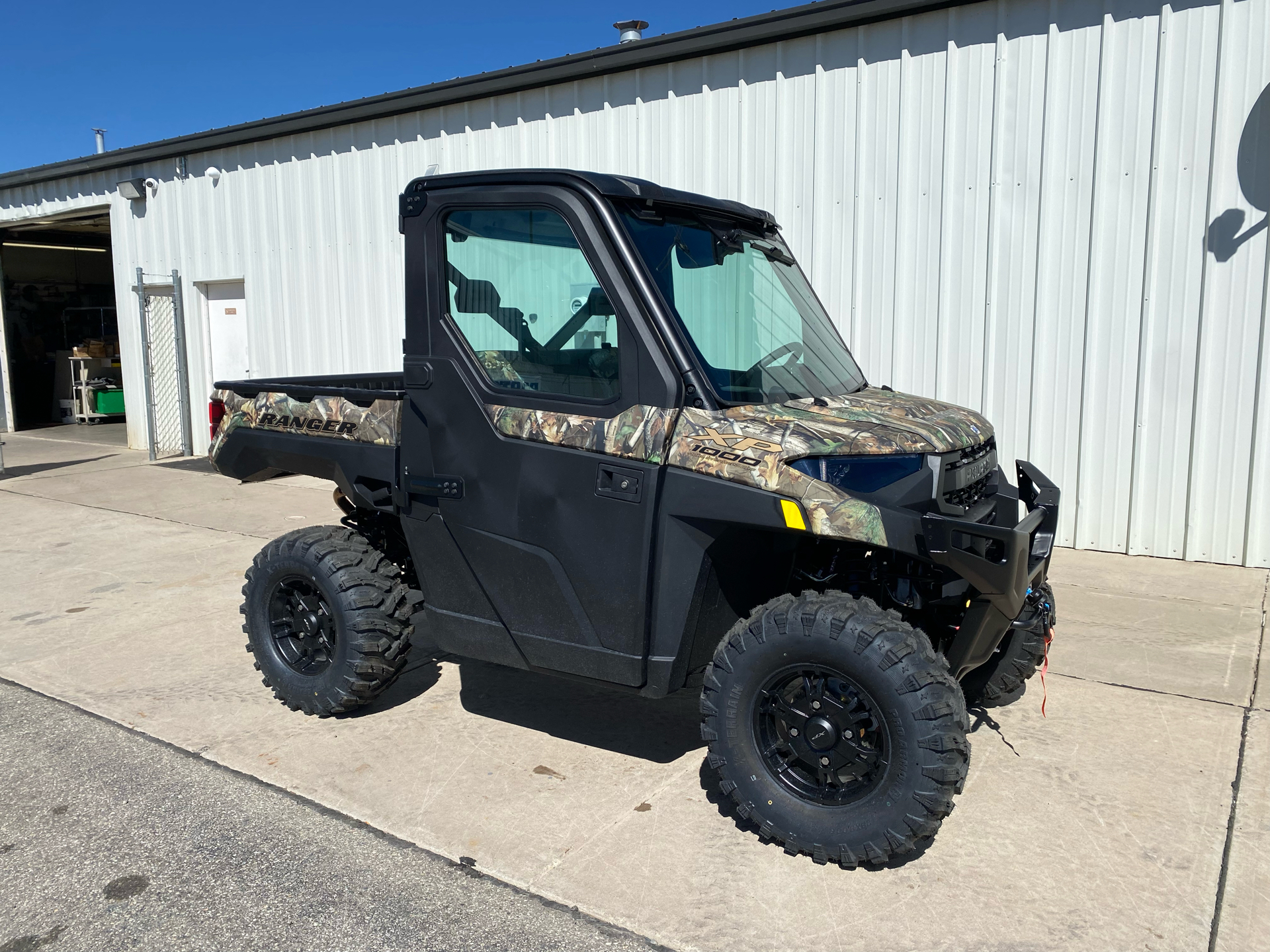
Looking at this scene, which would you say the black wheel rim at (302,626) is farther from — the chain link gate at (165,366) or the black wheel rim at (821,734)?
the chain link gate at (165,366)

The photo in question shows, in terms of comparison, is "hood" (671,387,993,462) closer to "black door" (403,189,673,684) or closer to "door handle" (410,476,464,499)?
"black door" (403,189,673,684)

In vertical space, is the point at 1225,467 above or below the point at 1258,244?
below

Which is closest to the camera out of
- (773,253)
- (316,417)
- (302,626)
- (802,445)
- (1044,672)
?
(802,445)

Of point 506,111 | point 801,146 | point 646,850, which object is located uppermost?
point 506,111

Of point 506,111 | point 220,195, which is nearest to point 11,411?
point 220,195

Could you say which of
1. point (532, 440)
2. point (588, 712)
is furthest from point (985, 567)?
point (588, 712)

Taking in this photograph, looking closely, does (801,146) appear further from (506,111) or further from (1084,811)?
(1084,811)

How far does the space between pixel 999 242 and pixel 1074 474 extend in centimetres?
183

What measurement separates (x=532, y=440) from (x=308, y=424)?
52.7 inches

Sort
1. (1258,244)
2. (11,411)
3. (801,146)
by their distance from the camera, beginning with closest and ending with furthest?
(1258,244) → (801,146) → (11,411)

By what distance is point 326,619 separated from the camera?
444 centimetres

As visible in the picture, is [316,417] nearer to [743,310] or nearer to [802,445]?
[743,310]

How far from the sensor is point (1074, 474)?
7512mm

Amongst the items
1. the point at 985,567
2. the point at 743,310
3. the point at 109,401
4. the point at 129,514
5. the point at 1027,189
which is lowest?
the point at 129,514
